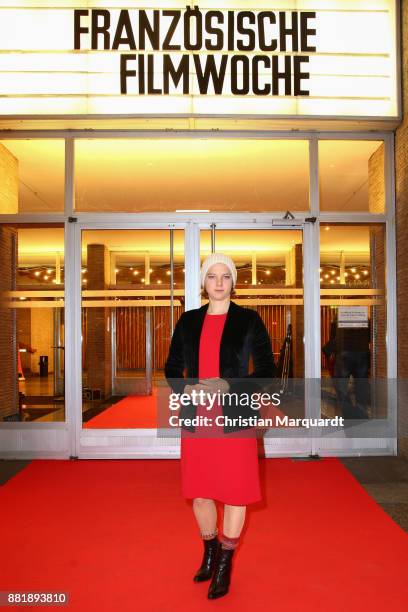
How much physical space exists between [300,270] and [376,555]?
10.4ft

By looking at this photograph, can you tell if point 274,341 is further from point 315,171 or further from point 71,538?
point 71,538

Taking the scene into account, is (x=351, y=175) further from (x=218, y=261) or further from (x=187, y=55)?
(x=218, y=261)

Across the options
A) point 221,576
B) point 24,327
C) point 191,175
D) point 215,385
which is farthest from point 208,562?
point 191,175

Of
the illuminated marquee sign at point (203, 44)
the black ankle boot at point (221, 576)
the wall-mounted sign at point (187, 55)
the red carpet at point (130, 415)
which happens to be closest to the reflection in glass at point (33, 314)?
the red carpet at point (130, 415)

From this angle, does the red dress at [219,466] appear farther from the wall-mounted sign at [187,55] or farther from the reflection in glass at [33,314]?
the wall-mounted sign at [187,55]

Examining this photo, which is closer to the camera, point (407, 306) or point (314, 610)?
point (314, 610)

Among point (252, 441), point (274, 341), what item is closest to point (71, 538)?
point (252, 441)

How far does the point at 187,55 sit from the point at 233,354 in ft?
12.5

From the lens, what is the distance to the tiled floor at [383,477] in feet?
12.7

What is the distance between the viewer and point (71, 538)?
3346mm

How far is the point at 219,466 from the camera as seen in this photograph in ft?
8.40

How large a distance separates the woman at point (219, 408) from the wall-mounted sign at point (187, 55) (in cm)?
313

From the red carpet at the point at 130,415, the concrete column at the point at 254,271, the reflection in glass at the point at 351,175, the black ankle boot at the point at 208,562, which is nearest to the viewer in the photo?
the black ankle boot at the point at 208,562

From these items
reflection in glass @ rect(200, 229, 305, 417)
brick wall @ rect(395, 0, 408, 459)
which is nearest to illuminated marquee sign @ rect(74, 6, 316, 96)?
brick wall @ rect(395, 0, 408, 459)
